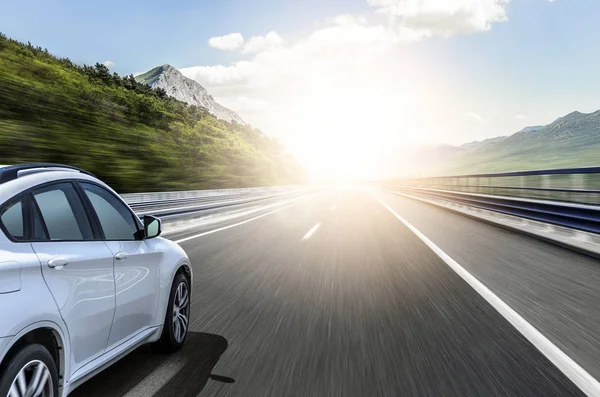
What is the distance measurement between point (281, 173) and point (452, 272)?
10056 centimetres

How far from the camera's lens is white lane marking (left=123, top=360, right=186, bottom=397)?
3729mm

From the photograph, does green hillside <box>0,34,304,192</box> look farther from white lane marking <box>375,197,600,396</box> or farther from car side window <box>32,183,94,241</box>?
car side window <box>32,183,94,241</box>

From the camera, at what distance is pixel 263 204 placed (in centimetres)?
3070

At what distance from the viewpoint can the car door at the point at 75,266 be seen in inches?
118

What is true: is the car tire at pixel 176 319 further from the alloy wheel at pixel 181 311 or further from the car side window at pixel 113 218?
the car side window at pixel 113 218

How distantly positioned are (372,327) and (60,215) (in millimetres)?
3269

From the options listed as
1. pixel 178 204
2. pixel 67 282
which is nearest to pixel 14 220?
pixel 67 282

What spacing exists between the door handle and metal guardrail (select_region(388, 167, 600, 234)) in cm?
983

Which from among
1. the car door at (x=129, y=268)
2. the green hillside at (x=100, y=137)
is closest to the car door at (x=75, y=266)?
the car door at (x=129, y=268)

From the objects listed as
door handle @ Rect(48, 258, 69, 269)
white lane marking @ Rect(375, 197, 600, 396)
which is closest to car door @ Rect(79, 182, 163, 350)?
door handle @ Rect(48, 258, 69, 269)

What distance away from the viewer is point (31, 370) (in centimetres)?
272

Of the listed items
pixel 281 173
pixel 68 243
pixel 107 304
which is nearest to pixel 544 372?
pixel 107 304

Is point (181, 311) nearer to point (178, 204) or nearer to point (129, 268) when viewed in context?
point (129, 268)

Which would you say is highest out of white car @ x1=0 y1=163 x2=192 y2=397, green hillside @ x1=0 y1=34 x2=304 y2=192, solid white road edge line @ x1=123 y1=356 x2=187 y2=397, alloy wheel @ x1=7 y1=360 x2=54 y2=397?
green hillside @ x1=0 y1=34 x2=304 y2=192
